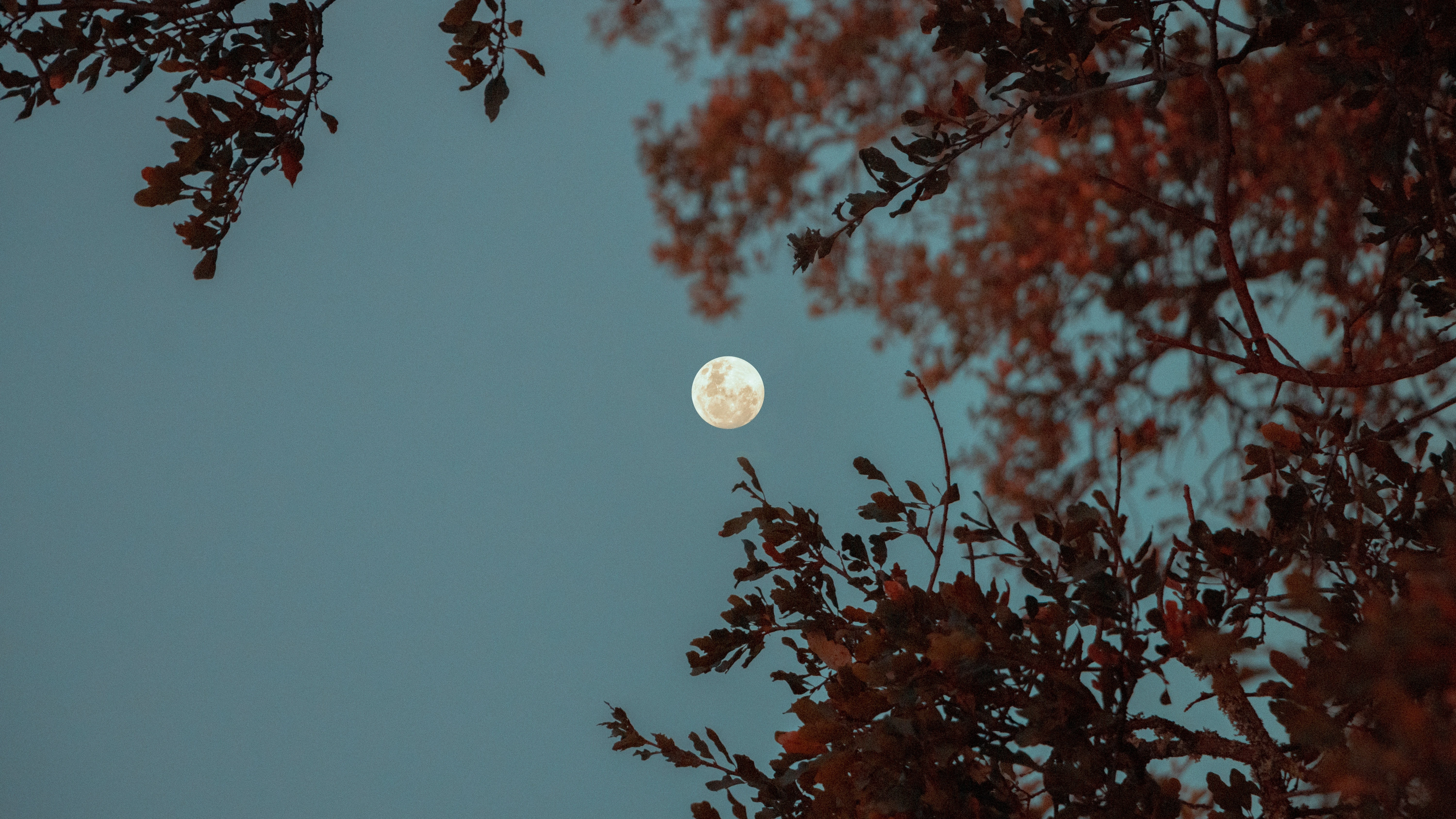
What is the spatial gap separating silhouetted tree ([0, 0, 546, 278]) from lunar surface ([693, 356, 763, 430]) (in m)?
3.99

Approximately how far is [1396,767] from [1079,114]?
105 inches

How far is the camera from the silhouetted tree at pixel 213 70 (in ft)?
3.03

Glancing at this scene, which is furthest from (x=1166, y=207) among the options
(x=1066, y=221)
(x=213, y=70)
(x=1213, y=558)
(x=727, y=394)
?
(x=727, y=394)

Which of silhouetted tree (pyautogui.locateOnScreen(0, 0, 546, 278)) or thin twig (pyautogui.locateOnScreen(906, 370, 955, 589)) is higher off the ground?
silhouetted tree (pyautogui.locateOnScreen(0, 0, 546, 278))

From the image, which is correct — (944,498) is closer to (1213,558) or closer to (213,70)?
(1213,558)

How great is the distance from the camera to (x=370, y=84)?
7945 millimetres

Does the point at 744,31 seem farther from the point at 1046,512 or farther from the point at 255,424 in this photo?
the point at 255,424

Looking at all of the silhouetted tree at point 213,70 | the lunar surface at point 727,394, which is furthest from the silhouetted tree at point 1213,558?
the lunar surface at point 727,394

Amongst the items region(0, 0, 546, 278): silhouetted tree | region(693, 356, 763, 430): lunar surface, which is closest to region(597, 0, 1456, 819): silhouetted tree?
region(0, 0, 546, 278): silhouetted tree

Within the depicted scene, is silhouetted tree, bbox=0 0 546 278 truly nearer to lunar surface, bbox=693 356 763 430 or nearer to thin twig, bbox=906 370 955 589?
thin twig, bbox=906 370 955 589

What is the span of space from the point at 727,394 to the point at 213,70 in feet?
14.1

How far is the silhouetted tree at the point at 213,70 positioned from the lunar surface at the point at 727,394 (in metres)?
3.99

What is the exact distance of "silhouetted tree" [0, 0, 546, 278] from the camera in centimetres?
92

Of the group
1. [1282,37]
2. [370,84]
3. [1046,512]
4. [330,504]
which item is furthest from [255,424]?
[1282,37]
